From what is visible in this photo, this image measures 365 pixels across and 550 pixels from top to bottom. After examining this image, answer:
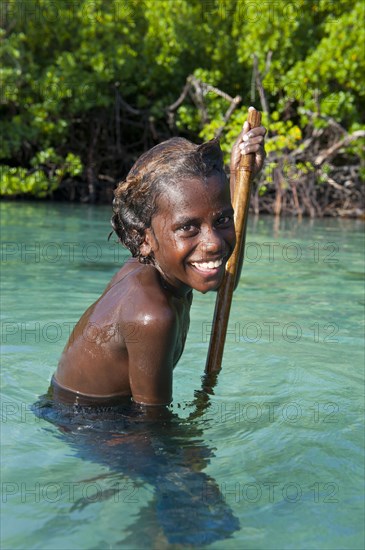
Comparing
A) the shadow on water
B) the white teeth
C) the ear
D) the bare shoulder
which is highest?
the ear

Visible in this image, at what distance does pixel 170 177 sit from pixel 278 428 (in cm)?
110

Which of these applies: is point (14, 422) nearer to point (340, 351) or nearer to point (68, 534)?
point (68, 534)

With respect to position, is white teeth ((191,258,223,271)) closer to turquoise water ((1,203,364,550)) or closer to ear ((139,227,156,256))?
ear ((139,227,156,256))

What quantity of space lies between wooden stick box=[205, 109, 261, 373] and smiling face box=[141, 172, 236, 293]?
1.33ft

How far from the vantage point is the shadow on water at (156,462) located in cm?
215

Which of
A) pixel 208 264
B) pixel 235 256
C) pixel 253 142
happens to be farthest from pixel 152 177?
pixel 235 256

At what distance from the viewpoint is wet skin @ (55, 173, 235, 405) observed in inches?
99.7

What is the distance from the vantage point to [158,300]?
8.55 feet

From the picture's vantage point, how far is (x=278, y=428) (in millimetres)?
3016

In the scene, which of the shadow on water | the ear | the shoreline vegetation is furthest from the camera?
the shoreline vegetation

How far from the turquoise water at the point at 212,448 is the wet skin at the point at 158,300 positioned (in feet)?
0.58

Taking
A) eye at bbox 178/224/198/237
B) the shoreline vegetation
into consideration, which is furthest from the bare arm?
the shoreline vegetation

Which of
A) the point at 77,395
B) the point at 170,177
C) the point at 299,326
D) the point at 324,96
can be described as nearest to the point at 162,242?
the point at 170,177

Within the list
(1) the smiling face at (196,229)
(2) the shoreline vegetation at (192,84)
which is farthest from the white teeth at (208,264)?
(2) the shoreline vegetation at (192,84)
